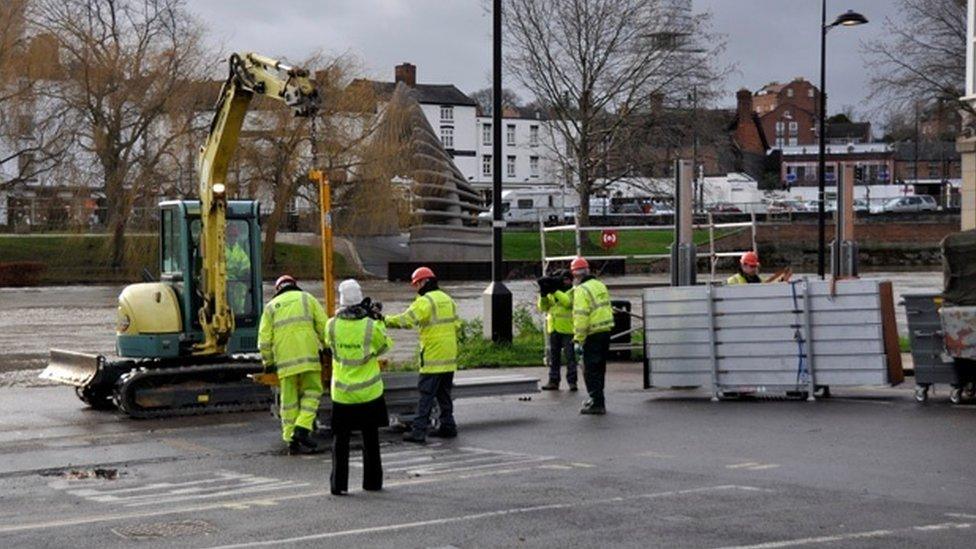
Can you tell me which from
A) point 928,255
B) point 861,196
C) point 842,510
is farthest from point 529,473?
point 861,196

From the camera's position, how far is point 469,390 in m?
16.9

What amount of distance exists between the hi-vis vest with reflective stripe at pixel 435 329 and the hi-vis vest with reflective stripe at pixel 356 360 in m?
2.65

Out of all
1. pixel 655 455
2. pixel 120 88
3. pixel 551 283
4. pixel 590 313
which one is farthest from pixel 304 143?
pixel 655 455

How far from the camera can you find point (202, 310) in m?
18.1

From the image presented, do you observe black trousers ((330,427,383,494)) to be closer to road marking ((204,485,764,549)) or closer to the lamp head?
road marking ((204,485,764,549))

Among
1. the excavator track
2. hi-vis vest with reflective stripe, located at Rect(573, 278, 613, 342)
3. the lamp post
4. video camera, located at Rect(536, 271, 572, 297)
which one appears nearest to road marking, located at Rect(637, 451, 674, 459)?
hi-vis vest with reflective stripe, located at Rect(573, 278, 613, 342)

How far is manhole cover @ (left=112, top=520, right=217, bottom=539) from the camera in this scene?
389 inches

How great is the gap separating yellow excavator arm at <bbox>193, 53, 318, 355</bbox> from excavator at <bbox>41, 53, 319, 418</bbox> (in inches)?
0.5

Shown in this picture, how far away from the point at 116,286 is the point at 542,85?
2465cm

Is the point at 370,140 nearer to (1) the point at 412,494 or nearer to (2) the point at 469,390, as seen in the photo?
(2) the point at 469,390

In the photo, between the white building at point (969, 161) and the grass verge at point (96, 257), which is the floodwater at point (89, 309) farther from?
the grass verge at point (96, 257)

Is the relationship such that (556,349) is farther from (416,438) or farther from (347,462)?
(347,462)

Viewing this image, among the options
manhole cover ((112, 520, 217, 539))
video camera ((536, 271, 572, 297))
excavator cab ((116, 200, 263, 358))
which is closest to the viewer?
manhole cover ((112, 520, 217, 539))

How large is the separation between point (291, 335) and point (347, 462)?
111 inches
